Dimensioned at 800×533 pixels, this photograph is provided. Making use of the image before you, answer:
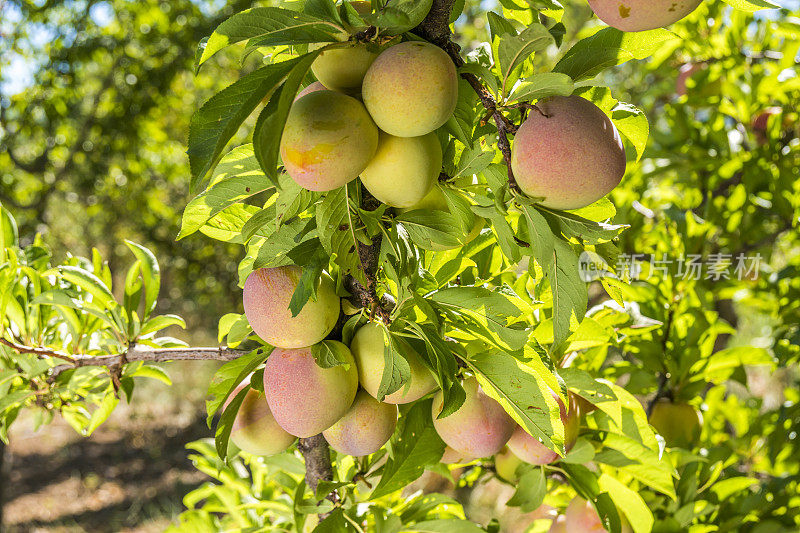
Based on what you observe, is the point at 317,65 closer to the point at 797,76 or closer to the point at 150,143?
the point at 797,76

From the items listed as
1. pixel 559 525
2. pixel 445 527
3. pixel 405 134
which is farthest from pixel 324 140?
pixel 559 525

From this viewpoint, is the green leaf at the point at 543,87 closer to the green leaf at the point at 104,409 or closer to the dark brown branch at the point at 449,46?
the dark brown branch at the point at 449,46

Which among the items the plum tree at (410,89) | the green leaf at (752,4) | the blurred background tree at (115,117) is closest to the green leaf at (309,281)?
the plum tree at (410,89)

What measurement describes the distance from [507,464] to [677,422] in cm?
38

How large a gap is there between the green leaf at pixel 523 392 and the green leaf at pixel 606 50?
0.25 meters

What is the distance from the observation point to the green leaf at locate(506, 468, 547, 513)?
0.72m

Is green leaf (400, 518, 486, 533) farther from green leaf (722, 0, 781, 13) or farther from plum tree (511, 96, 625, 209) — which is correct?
green leaf (722, 0, 781, 13)

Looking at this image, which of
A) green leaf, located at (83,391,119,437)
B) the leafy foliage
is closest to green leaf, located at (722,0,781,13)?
the leafy foliage

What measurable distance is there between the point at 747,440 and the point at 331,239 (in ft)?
4.24

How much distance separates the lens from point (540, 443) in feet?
2.10

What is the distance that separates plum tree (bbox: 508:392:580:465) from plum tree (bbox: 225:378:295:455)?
0.84ft

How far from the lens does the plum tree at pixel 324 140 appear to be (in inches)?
15.3

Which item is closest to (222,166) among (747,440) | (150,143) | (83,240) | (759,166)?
(759,166)

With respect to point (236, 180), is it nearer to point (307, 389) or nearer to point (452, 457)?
point (307, 389)
